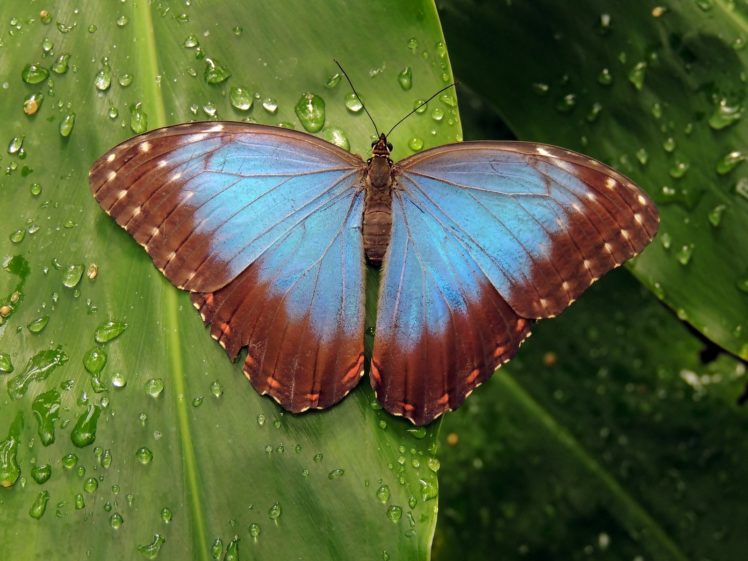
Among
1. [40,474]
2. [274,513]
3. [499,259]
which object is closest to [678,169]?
[499,259]

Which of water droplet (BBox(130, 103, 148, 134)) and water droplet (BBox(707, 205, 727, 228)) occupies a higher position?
water droplet (BBox(130, 103, 148, 134))

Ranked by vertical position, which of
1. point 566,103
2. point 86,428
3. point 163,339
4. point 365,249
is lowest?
point 86,428

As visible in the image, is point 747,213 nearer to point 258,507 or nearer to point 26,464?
point 258,507

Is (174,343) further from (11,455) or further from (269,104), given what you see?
(269,104)

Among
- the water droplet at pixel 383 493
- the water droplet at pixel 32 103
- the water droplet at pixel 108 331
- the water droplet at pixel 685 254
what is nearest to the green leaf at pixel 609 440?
the water droplet at pixel 685 254

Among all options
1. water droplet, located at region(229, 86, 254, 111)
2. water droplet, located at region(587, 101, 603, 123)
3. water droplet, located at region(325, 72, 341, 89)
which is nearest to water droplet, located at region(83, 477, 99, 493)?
water droplet, located at region(229, 86, 254, 111)

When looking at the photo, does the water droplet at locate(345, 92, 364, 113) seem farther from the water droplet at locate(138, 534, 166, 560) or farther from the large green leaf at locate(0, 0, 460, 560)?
the water droplet at locate(138, 534, 166, 560)

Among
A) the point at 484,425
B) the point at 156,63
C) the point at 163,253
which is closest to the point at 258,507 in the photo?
the point at 163,253
